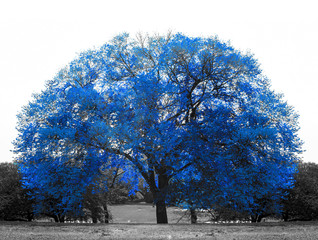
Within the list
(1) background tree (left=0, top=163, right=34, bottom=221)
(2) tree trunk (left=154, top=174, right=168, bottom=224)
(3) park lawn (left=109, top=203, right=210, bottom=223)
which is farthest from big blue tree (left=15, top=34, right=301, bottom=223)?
(3) park lawn (left=109, top=203, right=210, bottom=223)

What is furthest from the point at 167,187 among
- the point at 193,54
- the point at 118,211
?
the point at 118,211

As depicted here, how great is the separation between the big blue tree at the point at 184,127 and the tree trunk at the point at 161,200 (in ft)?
0.22

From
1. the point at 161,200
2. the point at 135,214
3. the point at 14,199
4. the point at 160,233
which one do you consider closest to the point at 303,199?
the point at 161,200

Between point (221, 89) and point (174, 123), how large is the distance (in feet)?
12.8

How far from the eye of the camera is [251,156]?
19812 millimetres

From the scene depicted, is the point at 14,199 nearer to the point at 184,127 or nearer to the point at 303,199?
the point at 184,127

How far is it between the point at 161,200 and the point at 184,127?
5.20 meters

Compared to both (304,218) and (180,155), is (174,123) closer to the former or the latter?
(180,155)

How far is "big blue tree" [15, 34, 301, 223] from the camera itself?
19.2 m

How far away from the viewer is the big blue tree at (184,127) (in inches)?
757

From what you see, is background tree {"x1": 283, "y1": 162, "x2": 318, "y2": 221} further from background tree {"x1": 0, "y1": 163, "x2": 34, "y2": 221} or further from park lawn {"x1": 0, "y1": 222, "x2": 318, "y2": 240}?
background tree {"x1": 0, "y1": 163, "x2": 34, "y2": 221}

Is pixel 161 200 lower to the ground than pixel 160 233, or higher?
higher

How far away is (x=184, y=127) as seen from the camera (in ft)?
66.8

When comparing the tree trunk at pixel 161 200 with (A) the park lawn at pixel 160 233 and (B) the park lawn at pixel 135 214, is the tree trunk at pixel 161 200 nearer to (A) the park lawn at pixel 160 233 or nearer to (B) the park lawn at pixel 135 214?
(A) the park lawn at pixel 160 233
